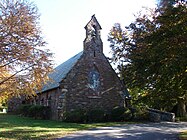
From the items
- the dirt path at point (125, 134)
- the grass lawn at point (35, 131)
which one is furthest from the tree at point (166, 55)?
the grass lawn at point (35, 131)

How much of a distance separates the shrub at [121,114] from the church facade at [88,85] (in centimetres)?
261

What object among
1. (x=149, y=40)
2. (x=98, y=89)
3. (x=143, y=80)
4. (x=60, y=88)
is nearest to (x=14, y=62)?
(x=149, y=40)

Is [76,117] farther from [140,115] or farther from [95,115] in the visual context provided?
[140,115]

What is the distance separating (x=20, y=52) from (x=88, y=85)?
16979 mm

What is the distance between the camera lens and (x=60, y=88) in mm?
28391

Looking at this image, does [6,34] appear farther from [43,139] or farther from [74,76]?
[74,76]

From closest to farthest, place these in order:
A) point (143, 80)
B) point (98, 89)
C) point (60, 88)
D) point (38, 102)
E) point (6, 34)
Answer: point (6, 34) → point (143, 80) → point (60, 88) → point (98, 89) → point (38, 102)

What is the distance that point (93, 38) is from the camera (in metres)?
31.3

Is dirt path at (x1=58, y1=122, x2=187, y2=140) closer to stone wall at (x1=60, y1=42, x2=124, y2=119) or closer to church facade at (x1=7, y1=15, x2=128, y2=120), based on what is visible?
church facade at (x1=7, y1=15, x2=128, y2=120)

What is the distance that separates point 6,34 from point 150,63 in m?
8.03

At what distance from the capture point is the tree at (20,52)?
1326cm

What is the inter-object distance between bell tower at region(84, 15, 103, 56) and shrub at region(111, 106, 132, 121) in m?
7.63

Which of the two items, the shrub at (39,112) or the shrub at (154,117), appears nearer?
the shrub at (154,117)

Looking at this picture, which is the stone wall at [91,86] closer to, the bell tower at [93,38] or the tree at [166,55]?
the bell tower at [93,38]
